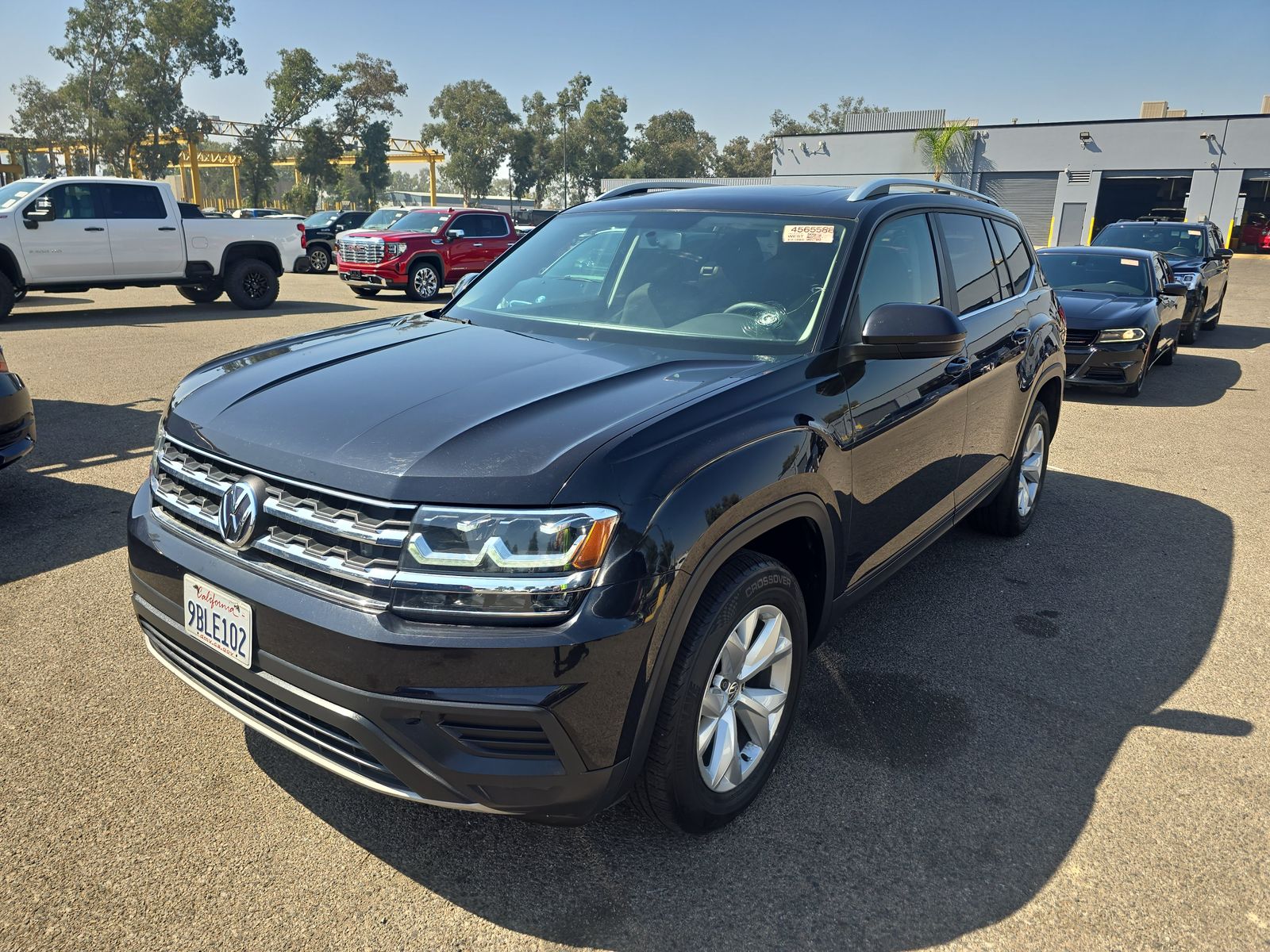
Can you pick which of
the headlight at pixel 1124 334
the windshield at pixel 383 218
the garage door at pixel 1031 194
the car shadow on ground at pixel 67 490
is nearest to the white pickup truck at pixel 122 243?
the windshield at pixel 383 218

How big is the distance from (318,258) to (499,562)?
2607cm

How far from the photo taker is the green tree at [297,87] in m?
55.8

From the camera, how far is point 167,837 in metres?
2.60

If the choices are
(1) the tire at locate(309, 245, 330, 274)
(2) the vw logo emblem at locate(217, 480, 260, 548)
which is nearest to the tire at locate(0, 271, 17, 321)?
(1) the tire at locate(309, 245, 330, 274)

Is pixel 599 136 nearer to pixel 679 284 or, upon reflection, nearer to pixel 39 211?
pixel 39 211

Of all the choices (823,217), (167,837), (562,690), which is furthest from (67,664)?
(823,217)

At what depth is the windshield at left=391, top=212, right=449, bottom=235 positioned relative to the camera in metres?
18.8

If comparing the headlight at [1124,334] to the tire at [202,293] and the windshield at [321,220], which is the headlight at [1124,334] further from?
the windshield at [321,220]

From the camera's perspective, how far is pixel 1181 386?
35.2ft

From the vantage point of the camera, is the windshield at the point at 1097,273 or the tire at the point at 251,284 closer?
the windshield at the point at 1097,273

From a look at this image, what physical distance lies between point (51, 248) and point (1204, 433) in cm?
1494

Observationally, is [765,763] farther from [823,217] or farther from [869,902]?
[823,217]

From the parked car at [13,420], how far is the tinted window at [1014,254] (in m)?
5.36

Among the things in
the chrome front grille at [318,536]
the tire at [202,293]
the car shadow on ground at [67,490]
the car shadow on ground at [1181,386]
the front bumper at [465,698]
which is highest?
the chrome front grille at [318,536]
